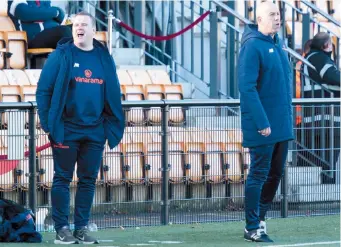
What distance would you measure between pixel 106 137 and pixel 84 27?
0.90 meters

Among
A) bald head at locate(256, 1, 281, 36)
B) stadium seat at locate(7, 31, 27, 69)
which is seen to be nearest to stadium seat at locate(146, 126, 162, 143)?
bald head at locate(256, 1, 281, 36)

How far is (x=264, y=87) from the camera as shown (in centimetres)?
910

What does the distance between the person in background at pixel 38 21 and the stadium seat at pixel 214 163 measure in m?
3.14

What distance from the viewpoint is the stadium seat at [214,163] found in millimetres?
11328

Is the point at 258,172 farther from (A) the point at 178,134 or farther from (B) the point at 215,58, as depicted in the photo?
(B) the point at 215,58

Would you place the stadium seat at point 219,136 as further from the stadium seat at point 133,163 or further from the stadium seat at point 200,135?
the stadium seat at point 133,163

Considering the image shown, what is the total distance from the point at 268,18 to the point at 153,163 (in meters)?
2.52

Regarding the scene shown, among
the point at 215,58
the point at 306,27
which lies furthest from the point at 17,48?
the point at 306,27

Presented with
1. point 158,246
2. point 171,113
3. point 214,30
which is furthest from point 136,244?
point 214,30

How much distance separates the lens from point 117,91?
902cm

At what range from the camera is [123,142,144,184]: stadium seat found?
430 inches

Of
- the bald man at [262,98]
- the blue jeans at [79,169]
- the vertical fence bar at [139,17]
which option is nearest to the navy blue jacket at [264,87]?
the bald man at [262,98]

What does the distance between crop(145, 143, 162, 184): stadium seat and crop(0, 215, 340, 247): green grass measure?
0.49 m

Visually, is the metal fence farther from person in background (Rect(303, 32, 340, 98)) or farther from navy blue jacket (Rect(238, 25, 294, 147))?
person in background (Rect(303, 32, 340, 98))
